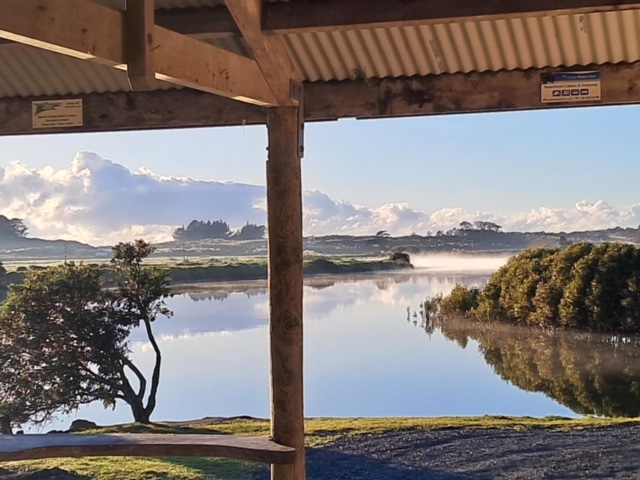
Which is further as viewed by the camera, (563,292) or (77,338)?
(77,338)

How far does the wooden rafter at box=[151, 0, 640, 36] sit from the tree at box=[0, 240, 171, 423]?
252 centimetres

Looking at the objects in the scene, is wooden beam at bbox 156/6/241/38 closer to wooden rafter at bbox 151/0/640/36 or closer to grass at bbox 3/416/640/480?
wooden rafter at bbox 151/0/640/36

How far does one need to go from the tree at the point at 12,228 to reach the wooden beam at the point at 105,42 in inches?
111

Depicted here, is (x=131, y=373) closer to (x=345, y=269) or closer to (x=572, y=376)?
(x=345, y=269)

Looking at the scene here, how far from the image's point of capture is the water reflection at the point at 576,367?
4887 mm

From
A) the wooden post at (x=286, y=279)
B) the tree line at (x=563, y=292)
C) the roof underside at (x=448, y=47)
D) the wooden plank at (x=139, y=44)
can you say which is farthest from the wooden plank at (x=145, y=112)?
the tree line at (x=563, y=292)

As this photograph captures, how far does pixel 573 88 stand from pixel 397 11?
1.14m

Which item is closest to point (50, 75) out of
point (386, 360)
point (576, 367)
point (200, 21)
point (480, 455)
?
point (200, 21)

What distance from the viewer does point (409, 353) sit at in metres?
5.04

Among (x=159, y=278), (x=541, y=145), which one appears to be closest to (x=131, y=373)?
(x=159, y=278)

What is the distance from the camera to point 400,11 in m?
3.17

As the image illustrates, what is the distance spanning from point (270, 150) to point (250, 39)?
707mm

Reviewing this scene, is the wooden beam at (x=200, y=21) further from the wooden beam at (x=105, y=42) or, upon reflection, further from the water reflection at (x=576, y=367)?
the water reflection at (x=576, y=367)

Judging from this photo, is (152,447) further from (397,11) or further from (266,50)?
(397,11)
